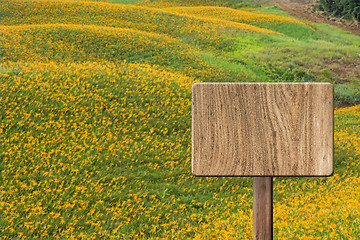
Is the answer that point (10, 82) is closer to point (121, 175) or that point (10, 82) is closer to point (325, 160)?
point (121, 175)

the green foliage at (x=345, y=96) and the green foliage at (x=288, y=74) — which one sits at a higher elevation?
the green foliage at (x=288, y=74)

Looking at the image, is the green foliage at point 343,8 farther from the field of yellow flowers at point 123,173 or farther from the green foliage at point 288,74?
the field of yellow flowers at point 123,173

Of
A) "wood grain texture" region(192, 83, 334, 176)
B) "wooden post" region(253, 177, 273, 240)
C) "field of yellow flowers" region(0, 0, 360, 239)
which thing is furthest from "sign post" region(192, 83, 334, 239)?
"field of yellow flowers" region(0, 0, 360, 239)

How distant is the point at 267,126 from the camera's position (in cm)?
272

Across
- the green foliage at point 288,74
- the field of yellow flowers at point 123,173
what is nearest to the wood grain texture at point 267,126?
the field of yellow flowers at point 123,173

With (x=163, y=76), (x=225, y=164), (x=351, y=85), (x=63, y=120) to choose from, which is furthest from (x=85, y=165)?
(x=351, y=85)

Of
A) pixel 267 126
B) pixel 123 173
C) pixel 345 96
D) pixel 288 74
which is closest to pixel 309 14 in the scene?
pixel 288 74

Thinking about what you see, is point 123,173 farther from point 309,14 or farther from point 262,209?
point 309,14

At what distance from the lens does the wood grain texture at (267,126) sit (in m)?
2.72

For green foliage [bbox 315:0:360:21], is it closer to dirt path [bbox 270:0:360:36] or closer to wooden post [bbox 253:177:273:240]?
dirt path [bbox 270:0:360:36]

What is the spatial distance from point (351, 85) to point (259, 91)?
23783 millimetres

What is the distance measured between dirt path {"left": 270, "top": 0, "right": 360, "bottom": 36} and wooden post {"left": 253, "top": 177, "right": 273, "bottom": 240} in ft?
157

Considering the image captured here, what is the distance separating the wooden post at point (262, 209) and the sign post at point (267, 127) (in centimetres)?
18

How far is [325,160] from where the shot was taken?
2756 mm
